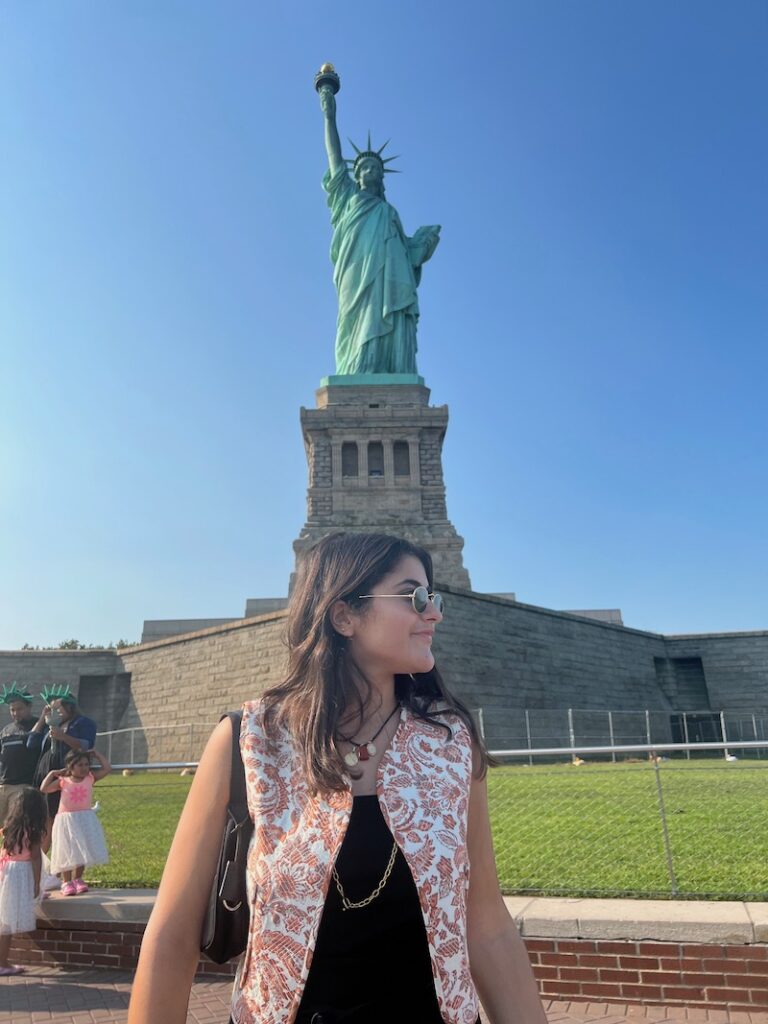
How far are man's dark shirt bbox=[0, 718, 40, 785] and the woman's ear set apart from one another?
624 cm

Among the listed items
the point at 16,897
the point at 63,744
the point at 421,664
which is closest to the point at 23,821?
the point at 16,897

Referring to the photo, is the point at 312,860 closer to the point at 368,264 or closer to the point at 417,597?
the point at 417,597

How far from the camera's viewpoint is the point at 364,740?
2010 mm

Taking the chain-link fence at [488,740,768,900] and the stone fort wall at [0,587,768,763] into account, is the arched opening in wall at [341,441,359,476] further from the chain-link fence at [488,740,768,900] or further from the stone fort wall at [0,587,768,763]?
the chain-link fence at [488,740,768,900]

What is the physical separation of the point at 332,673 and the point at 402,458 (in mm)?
32843

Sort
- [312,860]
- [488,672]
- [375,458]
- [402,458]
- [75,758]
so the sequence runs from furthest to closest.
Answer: [375,458] → [402,458] → [488,672] → [75,758] → [312,860]

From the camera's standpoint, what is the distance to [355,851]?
1.80 m

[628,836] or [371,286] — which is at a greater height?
[371,286]

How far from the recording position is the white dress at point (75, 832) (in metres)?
6.66

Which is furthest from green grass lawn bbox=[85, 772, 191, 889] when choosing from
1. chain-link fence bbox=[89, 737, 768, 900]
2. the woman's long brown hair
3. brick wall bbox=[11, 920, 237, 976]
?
the woman's long brown hair

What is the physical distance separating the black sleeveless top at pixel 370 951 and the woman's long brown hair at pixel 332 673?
208 millimetres

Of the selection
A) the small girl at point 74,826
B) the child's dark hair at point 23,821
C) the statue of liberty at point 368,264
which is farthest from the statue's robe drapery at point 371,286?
the child's dark hair at point 23,821

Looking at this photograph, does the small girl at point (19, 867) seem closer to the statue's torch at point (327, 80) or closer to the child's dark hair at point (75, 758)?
the child's dark hair at point (75, 758)

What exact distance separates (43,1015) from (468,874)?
14.9ft
